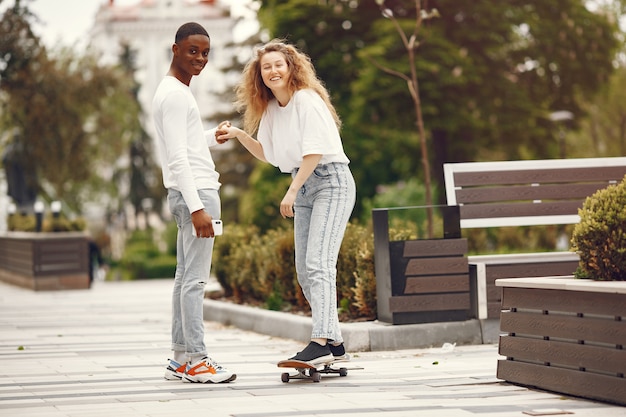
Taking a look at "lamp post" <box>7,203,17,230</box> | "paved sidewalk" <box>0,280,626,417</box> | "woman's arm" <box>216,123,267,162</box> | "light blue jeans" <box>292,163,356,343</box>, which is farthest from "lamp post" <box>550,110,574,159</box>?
"light blue jeans" <box>292,163,356,343</box>

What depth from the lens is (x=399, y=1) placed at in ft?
103

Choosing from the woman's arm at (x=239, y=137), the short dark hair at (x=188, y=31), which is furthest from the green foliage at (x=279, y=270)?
the short dark hair at (x=188, y=31)

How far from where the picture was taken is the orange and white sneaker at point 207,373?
7.25 metres

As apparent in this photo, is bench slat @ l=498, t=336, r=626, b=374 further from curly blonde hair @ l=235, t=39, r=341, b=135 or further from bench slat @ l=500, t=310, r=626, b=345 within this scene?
curly blonde hair @ l=235, t=39, r=341, b=135

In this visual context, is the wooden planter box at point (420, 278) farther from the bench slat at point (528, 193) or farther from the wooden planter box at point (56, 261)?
the wooden planter box at point (56, 261)

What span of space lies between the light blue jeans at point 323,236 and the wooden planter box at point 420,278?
1856 millimetres

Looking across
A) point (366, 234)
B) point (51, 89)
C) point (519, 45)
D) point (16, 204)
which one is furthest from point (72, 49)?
point (366, 234)

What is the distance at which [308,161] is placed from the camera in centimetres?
729

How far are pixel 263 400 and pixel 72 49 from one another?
121 ft

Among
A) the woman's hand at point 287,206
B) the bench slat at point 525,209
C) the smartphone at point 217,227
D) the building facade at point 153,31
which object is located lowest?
the smartphone at point 217,227


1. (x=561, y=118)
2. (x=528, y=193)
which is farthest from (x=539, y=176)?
(x=561, y=118)

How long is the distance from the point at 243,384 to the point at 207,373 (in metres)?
0.23

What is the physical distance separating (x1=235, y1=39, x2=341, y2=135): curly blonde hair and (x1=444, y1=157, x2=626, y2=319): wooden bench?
2557 mm

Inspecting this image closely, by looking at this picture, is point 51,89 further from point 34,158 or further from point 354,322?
point 354,322
